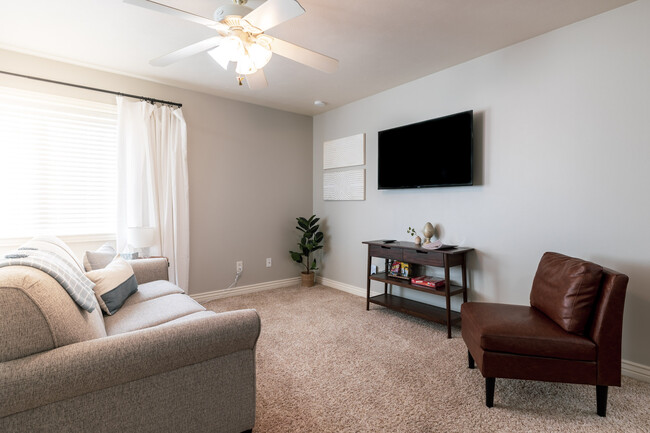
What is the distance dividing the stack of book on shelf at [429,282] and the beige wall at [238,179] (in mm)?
2069

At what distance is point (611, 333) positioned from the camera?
1.67 meters

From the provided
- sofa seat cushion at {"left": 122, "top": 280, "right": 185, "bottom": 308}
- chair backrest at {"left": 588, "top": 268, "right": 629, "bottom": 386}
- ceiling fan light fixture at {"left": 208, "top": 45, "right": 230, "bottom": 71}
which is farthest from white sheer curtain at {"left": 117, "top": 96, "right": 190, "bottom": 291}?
chair backrest at {"left": 588, "top": 268, "right": 629, "bottom": 386}

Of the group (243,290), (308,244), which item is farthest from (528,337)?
(243,290)

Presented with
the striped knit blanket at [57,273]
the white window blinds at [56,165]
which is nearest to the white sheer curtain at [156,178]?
the white window blinds at [56,165]

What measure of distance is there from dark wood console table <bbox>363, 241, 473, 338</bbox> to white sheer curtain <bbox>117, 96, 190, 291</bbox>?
84.7 inches

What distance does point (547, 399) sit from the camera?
189 centimetres

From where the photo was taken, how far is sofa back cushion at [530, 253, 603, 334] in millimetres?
1755

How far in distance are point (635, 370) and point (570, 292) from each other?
0.99 metres

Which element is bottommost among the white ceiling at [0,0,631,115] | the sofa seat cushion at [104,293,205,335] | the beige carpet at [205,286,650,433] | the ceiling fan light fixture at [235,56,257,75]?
the beige carpet at [205,286,650,433]

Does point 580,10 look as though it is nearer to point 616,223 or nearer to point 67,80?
point 616,223

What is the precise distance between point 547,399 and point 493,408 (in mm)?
370

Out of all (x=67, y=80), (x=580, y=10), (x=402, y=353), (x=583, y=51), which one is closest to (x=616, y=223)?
(x=583, y=51)

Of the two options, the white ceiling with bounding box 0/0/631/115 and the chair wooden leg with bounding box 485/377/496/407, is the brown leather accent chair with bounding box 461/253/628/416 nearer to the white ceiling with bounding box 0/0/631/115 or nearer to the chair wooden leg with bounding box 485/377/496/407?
the chair wooden leg with bounding box 485/377/496/407

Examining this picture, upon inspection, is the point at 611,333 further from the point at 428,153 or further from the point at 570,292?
the point at 428,153
